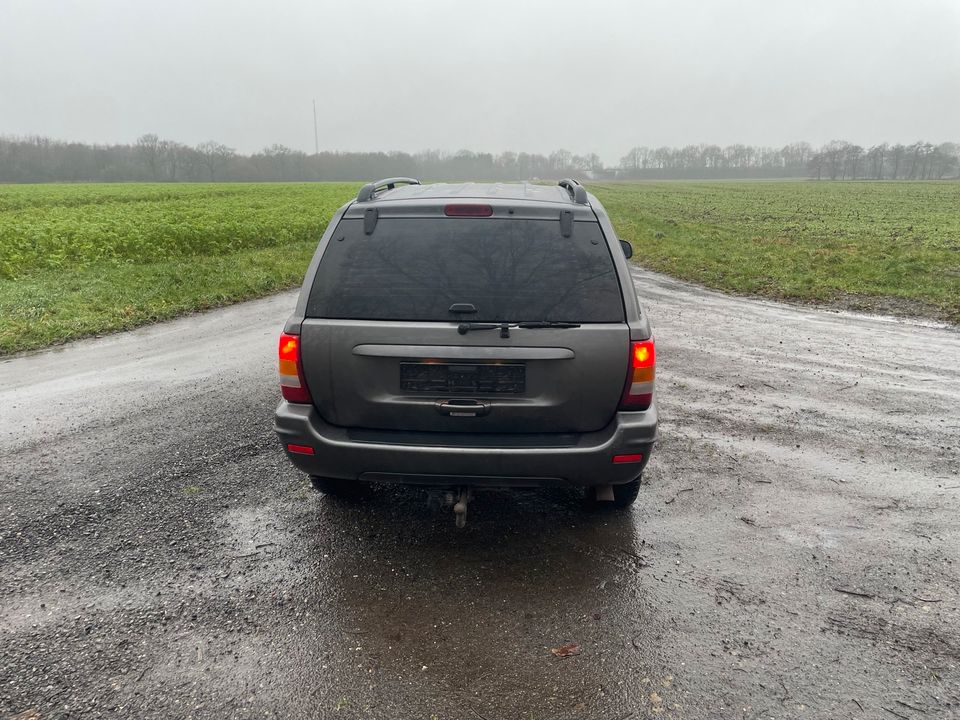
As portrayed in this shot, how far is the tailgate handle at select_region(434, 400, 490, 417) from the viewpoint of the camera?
3.14 metres

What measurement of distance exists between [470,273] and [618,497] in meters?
1.65

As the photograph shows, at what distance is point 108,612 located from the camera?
2.96m

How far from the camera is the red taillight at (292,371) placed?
10.6ft

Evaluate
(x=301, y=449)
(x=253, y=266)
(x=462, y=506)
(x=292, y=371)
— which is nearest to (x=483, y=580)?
(x=462, y=506)

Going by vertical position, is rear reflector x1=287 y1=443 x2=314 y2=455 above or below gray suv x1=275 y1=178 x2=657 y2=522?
below

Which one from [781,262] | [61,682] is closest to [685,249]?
[781,262]

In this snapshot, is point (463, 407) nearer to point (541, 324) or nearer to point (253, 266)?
point (541, 324)

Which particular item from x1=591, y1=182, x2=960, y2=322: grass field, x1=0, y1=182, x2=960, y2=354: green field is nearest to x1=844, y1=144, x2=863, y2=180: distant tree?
x1=591, y1=182, x2=960, y2=322: grass field

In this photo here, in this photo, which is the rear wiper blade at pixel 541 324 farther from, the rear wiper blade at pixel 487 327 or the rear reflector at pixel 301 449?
the rear reflector at pixel 301 449

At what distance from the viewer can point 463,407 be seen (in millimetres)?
3146

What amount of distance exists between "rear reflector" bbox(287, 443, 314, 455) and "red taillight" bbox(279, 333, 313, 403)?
0.75 feet

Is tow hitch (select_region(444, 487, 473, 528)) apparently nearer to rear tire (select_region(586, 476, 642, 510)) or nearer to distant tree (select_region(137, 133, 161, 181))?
rear tire (select_region(586, 476, 642, 510))

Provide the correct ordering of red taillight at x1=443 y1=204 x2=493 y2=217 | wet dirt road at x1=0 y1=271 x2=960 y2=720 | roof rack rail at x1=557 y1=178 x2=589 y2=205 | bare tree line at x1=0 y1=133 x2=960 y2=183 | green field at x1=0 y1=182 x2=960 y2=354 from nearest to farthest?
wet dirt road at x1=0 y1=271 x2=960 y2=720, red taillight at x1=443 y1=204 x2=493 y2=217, roof rack rail at x1=557 y1=178 x2=589 y2=205, green field at x1=0 y1=182 x2=960 y2=354, bare tree line at x1=0 y1=133 x2=960 y2=183

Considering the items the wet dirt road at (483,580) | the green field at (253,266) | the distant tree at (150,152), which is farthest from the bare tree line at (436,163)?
the wet dirt road at (483,580)
